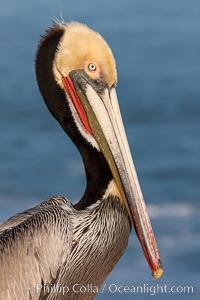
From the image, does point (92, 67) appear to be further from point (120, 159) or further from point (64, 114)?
point (120, 159)

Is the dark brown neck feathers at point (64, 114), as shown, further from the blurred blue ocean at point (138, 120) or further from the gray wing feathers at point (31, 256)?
the blurred blue ocean at point (138, 120)

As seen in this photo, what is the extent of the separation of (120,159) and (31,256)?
22.3 inches

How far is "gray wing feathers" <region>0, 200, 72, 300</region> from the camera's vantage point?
17.1 feet

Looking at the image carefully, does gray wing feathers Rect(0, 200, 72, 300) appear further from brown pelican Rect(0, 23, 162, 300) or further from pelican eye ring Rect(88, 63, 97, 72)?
pelican eye ring Rect(88, 63, 97, 72)

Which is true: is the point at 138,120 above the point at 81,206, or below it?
above

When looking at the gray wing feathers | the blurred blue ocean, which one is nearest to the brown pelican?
the gray wing feathers

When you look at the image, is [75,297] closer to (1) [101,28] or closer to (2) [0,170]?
(2) [0,170]

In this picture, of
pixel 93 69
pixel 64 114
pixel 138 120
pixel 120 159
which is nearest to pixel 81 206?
pixel 120 159

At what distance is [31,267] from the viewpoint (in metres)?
5.20

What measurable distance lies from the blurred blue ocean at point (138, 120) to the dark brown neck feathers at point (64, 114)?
2701 mm

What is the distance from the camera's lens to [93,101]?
17.6ft

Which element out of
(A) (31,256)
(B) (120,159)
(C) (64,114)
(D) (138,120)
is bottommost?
(A) (31,256)

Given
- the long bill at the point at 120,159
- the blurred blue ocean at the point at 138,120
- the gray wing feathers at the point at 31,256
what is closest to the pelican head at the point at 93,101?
the long bill at the point at 120,159

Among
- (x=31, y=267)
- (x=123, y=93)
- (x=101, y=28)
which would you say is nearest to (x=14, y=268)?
(x=31, y=267)
